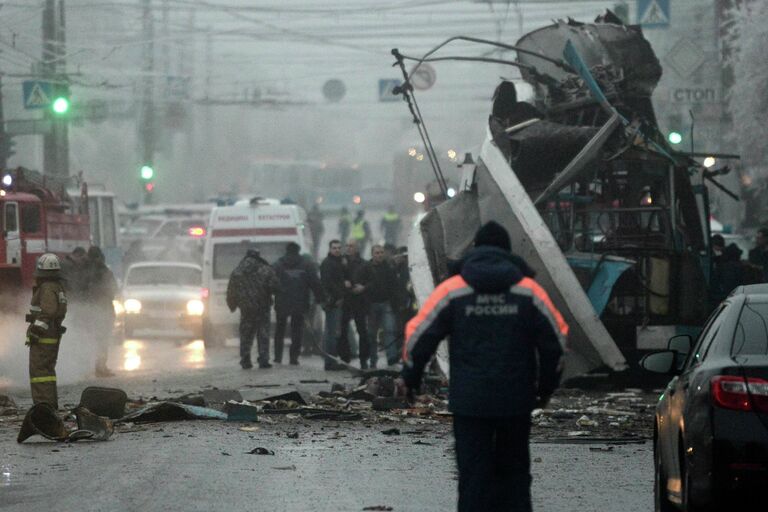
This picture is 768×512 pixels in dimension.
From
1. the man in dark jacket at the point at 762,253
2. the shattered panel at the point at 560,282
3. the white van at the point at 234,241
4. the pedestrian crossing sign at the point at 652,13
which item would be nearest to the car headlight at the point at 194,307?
the white van at the point at 234,241

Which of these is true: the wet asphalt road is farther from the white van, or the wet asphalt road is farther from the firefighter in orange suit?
the white van

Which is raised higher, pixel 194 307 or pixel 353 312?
pixel 353 312

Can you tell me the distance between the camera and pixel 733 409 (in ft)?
22.4

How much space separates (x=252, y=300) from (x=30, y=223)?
3.77 metres

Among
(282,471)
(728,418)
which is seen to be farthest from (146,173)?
(728,418)

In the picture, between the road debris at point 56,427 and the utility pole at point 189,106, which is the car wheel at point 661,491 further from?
the utility pole at point 189,106

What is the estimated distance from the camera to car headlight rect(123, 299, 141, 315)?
1131 inches

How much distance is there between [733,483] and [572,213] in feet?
35.3

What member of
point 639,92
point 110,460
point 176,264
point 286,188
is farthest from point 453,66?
point 110,460

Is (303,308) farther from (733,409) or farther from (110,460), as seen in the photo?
(733,409)

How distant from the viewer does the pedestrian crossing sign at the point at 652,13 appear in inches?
1210

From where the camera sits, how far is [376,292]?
22.9 m

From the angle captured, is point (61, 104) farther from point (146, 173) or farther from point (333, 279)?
point (146, 173)

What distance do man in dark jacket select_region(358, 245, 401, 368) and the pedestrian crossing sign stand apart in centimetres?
1027
